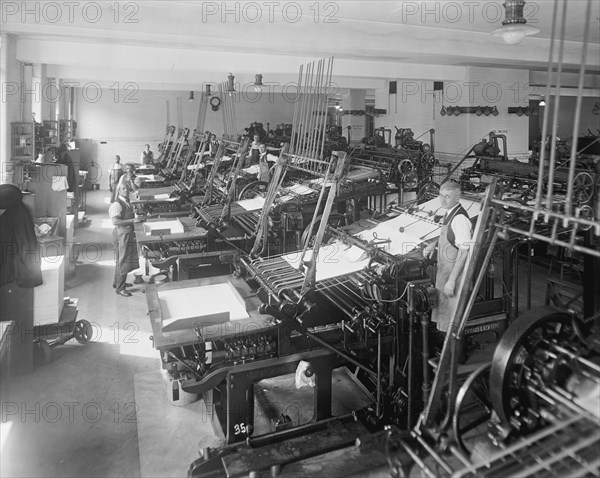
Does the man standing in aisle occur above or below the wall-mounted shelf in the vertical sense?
below

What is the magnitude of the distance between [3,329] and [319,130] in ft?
10.2

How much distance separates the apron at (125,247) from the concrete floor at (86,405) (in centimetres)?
57

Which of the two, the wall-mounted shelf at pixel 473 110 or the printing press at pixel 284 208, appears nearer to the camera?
the printing press at pixel 284 208

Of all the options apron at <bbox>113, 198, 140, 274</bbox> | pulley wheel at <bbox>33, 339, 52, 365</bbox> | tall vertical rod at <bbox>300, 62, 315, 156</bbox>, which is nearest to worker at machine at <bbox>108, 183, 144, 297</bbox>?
apron at <bbox>113, 198, 140, 274</bbox>

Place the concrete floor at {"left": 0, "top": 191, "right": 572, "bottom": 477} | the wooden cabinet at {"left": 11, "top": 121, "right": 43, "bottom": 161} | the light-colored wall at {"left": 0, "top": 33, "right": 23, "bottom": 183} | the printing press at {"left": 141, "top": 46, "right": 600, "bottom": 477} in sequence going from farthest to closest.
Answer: the wooden cabinet at {"left": 11, "top": 121, "right": 43, "bottom": 161}
the light-colored wall at {"left": 0, "top": 33, "right": 23, "bottom": 183}
the concrete floor at {"left": 0, "top": 191, "right": 572, "bottom": 477}
the printing press at {"left": 141, "top": 46, "right": 600, "bottom": 477}

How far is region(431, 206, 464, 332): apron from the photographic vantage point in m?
3.94

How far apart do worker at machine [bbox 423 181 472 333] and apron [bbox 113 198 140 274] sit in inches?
177

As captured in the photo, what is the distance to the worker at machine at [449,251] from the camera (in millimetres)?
3879

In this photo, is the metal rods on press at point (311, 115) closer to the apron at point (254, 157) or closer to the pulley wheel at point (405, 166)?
the pulley wheel at point (405, 166)

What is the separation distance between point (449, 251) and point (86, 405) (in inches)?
121

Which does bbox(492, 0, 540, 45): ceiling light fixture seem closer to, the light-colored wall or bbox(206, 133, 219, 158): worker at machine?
the light-colored wall

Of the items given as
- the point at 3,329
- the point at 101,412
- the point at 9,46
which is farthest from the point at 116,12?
the point at 101,412

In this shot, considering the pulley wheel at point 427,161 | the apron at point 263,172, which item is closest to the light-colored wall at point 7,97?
the apron at point 263,172

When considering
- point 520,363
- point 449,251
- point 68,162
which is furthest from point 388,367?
point 68,162
